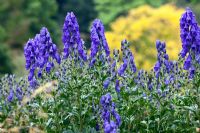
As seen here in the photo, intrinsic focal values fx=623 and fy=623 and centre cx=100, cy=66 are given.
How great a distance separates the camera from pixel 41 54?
853 centimetres

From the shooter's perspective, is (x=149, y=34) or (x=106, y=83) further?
(x=149, y=34)

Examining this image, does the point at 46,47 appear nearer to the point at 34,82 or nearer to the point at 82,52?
the point at 82,52

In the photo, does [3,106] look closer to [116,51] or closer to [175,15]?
[116,51]

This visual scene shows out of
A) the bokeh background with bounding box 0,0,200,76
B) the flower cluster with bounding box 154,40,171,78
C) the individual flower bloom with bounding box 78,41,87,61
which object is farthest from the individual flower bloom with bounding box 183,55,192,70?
the bokeh background with bounding box 0,0,200,76

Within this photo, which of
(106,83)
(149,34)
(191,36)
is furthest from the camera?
(149,34)

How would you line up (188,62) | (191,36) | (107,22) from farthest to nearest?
1. (107,22)
2. (188,62)
3. (191,36)

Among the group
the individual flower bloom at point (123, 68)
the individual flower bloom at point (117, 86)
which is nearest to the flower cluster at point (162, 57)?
the individual flower bloom at point (123, 68)

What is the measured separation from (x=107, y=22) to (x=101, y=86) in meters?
52.8

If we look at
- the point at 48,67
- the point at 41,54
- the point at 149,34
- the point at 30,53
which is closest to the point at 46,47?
the point at 41,54

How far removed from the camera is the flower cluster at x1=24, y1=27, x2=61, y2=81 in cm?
843

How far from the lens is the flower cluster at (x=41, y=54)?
8.43m

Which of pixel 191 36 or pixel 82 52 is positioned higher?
pixel 82 52

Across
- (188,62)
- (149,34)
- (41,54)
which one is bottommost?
(188,62)

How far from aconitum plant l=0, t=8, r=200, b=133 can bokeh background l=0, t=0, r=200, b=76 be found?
2725 centimetres
